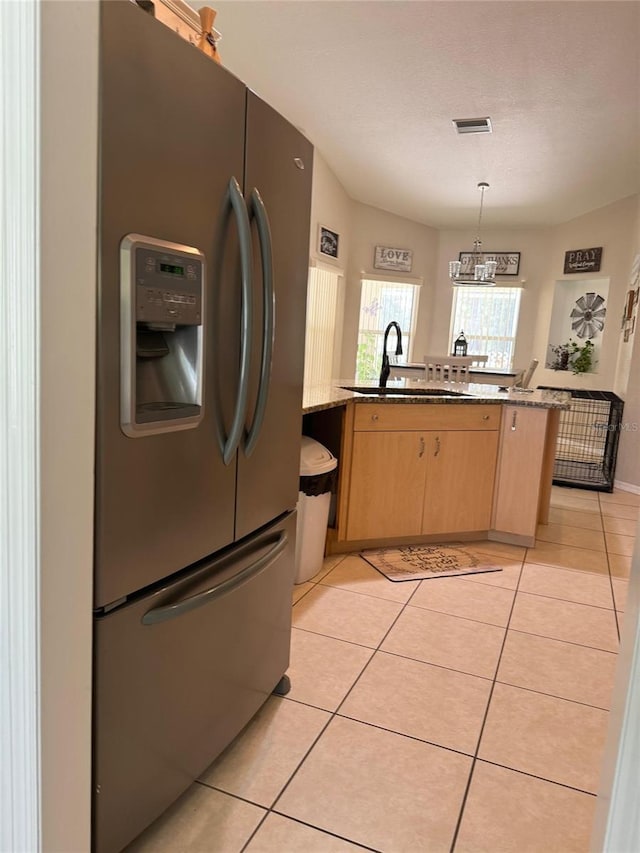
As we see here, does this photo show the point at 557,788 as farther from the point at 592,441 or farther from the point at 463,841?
the point at 592,441

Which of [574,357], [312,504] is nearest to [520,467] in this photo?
[312,504]

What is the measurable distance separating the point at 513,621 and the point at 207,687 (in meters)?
1.63

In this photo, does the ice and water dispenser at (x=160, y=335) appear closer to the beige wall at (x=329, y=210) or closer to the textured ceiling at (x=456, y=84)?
the textured ceiling at (x=456, y=84)

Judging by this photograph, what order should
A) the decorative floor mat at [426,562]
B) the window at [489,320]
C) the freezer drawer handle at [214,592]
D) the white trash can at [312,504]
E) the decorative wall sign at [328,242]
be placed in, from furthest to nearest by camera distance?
the window at [489,320]
the decorative wall sign at [328,242]
the decorative floor mat at [426,562]
the white trash can at [312,504]
the freezer drawer handle at [214,592]

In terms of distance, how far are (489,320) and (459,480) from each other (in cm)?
604

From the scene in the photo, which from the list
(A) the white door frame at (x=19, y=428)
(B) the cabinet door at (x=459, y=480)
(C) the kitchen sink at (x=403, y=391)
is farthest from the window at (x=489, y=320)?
(A) the white door frame at (x=19, y=428)

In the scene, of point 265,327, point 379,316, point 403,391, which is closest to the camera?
point 265,327

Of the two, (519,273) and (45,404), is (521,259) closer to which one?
(519,273)

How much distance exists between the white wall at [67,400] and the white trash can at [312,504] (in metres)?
1.69

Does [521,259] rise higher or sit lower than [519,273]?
higher

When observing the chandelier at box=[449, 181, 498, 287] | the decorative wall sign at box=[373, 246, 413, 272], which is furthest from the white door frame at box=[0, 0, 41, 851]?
the decorative wall sign at box=[373, 246, 413, 272]

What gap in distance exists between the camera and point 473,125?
16.5ft

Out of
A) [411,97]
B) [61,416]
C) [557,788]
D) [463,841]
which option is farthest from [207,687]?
[411,97]

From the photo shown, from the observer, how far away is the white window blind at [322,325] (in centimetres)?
714
